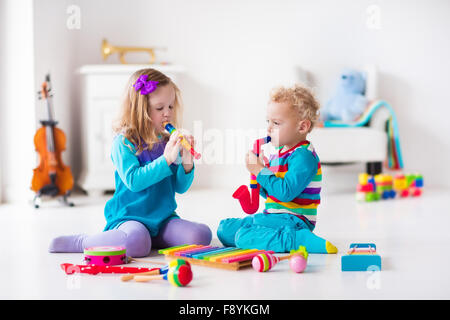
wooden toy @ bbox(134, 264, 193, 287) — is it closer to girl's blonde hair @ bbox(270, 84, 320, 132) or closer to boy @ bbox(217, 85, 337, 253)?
boy @ bbox(217, 85, 337, 253)

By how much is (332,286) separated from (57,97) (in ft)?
7.55

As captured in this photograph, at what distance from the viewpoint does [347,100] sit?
3.30m

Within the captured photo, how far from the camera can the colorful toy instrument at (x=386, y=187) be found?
2.86 meters

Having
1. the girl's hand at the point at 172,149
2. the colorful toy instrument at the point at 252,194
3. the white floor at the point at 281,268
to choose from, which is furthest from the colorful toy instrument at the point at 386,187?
the girl's hand at the point at 172,149

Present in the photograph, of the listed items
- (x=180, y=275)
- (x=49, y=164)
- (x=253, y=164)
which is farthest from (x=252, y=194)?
(x=49, y=164)

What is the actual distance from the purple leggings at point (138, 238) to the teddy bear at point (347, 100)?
1765mm

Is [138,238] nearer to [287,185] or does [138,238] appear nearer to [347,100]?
[287,185]

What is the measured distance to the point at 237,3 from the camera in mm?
3549

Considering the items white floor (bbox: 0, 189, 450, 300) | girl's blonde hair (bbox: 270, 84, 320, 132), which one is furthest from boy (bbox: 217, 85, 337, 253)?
white floor (bbox: 0, 189, 450, 300)

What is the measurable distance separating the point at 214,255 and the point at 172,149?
12.2 inches

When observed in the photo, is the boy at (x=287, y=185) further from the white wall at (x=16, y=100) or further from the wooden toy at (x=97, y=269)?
the white wall at (x=16, y=100)

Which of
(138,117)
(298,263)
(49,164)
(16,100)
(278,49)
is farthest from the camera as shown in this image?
(278,49)

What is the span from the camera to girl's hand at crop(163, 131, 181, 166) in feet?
5.25
